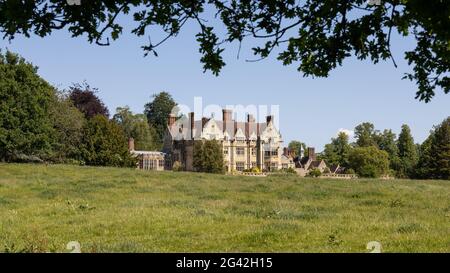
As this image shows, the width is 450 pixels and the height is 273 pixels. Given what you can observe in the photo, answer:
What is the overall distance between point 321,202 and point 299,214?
228 inches

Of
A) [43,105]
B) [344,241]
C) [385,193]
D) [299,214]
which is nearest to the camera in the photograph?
[344,241]

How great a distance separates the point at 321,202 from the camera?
916 inches

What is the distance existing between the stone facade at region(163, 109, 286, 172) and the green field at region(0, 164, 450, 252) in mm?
78695

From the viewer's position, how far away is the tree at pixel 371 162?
10625cm

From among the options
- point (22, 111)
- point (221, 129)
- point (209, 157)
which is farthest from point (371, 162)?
point (22, 111)

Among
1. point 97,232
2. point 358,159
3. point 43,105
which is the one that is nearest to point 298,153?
point 358,159

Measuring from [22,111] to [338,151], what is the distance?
97.7 metres

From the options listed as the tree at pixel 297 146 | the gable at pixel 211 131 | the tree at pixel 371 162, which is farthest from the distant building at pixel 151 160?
the tree at pixel 297 146

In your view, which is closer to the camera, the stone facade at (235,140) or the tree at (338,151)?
the stone facade at (235,140)

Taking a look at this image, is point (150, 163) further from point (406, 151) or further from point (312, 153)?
point (406, 151)

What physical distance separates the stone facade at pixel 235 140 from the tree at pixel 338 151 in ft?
82.0

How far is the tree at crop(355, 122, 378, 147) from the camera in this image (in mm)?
126625

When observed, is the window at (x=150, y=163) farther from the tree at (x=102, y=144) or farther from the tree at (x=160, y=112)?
the tree at (x=102, y=144)
